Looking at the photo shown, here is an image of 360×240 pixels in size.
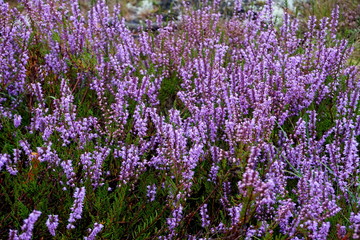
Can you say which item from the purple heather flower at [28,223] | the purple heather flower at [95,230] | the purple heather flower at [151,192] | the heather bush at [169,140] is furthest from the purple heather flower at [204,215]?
the purple heather flower at [28,223]

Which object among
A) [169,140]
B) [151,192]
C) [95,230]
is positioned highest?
[169,140]

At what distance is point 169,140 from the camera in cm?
228

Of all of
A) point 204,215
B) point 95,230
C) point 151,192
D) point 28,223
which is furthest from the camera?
point 151,192

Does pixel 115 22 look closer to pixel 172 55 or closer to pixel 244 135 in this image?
pixel 172 55

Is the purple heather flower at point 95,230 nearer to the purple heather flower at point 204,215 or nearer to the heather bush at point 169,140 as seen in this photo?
the heather bush at point 169,140

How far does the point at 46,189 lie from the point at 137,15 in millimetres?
6195

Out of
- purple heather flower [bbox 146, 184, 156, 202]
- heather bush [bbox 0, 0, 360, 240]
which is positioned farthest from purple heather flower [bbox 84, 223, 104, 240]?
purple heather flower [bbox 146, 184, 156, 202]

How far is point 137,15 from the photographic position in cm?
808

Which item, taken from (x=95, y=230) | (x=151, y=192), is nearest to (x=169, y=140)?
(x=151, y=192)

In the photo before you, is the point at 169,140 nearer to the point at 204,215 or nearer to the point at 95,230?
the point at 204,215

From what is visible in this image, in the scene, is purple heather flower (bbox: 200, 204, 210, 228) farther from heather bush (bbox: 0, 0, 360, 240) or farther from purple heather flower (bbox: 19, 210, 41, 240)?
purple heather flower (bbox: 19, 210, 41, 240)

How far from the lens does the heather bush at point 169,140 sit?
216 cm

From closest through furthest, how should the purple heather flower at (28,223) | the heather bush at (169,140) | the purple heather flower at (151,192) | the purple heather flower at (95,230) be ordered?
the purple heather flower at (28,223) < the purple heather flower at (95,230) < the heather bush at (169,140) < the purple heather flower at (151,192)

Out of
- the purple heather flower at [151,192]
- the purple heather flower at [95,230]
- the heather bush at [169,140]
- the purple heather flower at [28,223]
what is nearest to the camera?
the purple heather flower at [28,223]
